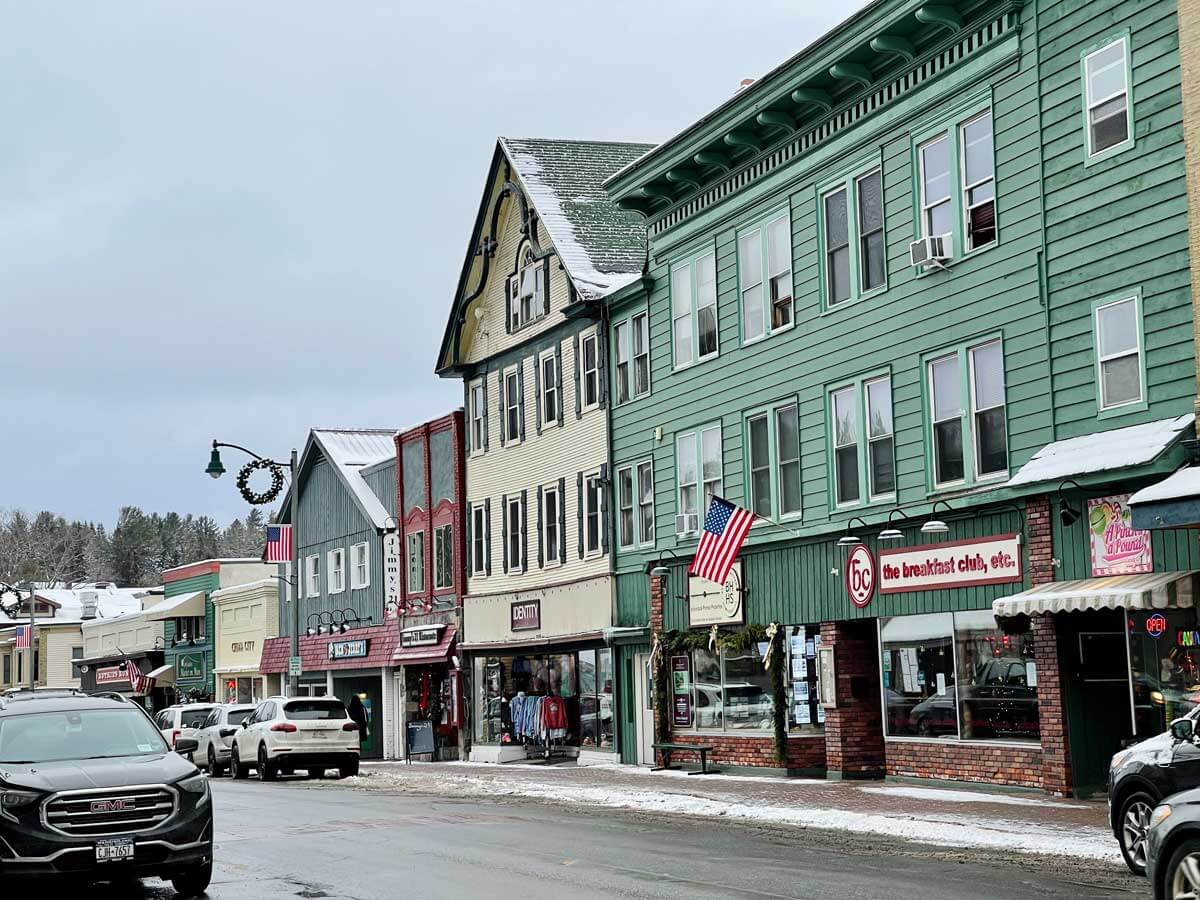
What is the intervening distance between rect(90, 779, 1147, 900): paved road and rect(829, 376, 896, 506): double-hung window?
7.08 metres

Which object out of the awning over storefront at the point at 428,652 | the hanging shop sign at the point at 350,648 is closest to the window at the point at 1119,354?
the awning over storefront at the point at 428,652

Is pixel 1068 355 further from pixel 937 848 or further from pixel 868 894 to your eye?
pixel 868 894

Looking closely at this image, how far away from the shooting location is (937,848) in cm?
1680

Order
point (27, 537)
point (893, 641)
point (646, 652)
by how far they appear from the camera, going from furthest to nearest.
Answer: point (27, 537) < point (646, 652) < point (893, 641)

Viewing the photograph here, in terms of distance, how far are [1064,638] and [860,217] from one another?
8119mm

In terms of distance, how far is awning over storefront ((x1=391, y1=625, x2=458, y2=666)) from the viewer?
44.5 metres

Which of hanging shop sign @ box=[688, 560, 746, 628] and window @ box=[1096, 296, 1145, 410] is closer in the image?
window @ box=[1096, 296, 1145, 410]

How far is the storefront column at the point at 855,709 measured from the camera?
27.1 m

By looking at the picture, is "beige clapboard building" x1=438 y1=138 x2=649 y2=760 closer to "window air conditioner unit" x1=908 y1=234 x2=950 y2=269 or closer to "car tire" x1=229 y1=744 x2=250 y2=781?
"car tire" x1=229 y1=744 x2=250 y2=781

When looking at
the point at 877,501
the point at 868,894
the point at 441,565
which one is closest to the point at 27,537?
the point at 441,565

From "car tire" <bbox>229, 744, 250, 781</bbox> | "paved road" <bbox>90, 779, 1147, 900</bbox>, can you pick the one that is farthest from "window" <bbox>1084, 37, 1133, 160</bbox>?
"car tire" <bbox>229, 744, 250, 781</bbox>

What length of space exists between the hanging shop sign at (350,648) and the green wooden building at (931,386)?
18361 mm

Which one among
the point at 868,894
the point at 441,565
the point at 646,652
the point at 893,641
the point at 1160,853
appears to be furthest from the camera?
the point at 441,565

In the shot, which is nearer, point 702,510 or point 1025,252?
point 1025,252
